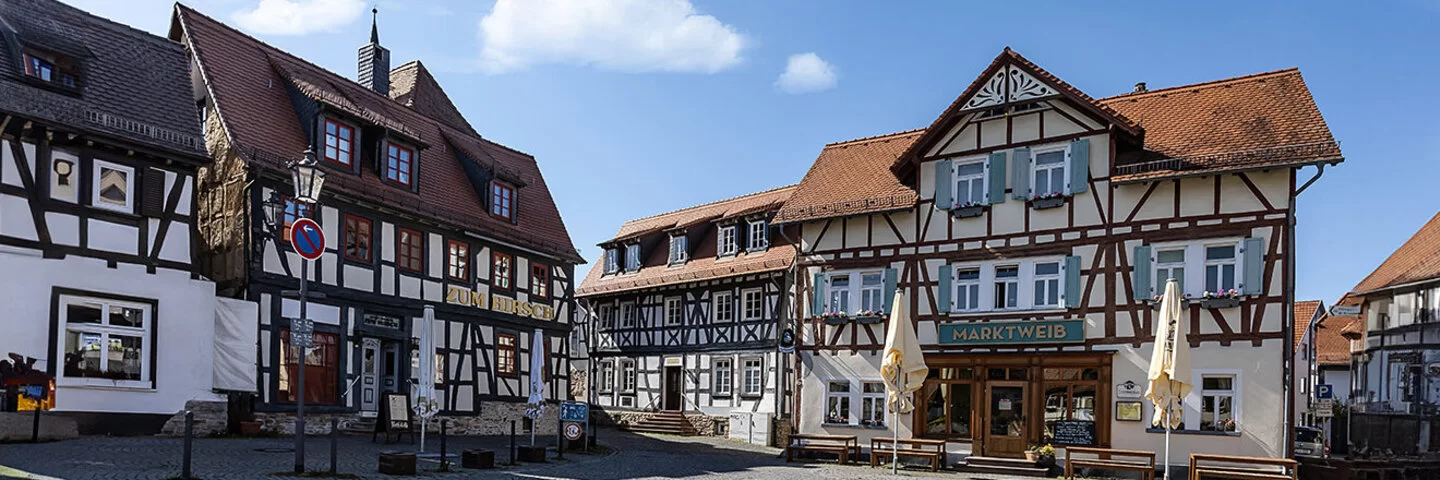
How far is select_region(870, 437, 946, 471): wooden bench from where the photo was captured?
22188mm

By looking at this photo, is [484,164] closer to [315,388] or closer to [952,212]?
[315,388]

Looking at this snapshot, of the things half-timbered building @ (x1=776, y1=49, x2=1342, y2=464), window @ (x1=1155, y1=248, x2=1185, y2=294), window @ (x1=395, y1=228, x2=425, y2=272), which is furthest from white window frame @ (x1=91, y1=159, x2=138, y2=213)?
window @ (x1=1155, y1=248, x2=1185, y2=294)

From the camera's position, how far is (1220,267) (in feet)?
70.5

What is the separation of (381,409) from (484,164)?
952cm

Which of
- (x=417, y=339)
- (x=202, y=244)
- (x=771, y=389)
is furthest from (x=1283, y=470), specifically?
(x=202, y=244)

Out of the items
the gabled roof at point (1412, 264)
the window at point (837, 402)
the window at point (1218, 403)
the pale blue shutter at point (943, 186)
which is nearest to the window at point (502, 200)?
the window at point (837, 402)

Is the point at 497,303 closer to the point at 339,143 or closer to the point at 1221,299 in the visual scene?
the point at 339,143

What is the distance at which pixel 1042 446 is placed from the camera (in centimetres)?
2278

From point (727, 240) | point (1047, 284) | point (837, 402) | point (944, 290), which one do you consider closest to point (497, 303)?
point (727, 240)

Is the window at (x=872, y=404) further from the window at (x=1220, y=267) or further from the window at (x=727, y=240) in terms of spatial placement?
the window at (x=727, y=240)

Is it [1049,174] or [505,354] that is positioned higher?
[1049,174]

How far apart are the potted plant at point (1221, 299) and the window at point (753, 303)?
14399 millimetres

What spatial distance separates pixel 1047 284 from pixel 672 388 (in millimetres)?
16249

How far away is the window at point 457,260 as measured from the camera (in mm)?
28172
